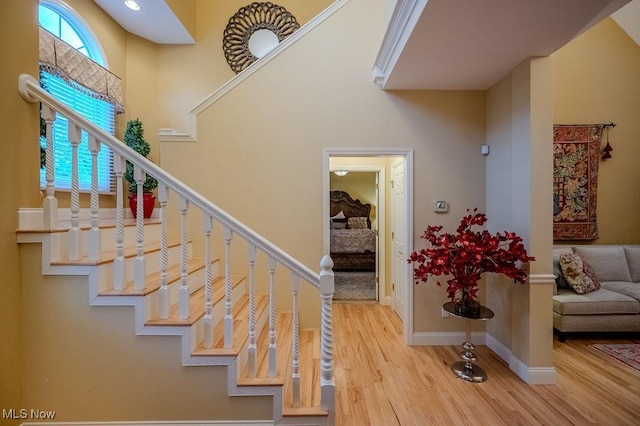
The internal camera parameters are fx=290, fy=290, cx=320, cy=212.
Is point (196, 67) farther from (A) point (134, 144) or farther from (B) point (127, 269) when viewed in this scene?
(B) point (127, 269)

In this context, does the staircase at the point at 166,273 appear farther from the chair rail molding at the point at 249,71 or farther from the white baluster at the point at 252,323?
the chair rail molding at the point at 249,71

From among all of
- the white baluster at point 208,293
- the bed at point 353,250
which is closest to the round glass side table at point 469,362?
the white baluster at point 208,293

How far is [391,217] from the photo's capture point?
13.1ft

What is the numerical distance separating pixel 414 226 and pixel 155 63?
3.68m

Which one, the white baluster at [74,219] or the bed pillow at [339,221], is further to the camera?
the bed pillow at [339,221]

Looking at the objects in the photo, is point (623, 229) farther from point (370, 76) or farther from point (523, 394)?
point (370, 76)

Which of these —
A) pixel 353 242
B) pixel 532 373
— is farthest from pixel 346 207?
pixel 532 373

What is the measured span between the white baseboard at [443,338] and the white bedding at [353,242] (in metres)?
3.17

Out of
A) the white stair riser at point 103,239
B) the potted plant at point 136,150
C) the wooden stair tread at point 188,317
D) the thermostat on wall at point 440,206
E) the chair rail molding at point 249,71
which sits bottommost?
the wooden stair tread at point 188,317

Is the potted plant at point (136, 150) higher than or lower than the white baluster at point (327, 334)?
higher

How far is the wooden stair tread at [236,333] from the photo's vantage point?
1.73 meters

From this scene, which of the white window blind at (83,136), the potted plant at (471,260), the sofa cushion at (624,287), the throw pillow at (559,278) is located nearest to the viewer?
the potted plant at (471,260)

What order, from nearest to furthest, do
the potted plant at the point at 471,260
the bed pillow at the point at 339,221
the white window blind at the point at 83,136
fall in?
the potted plant at the point at 471,260
the white window blind at the point at 83,136
the bed pillow at the point at 339,221

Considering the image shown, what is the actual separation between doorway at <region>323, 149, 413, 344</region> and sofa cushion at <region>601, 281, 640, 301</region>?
229 centimetres
